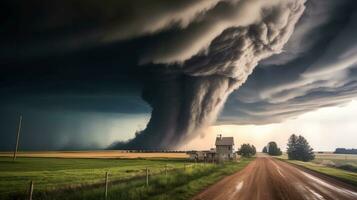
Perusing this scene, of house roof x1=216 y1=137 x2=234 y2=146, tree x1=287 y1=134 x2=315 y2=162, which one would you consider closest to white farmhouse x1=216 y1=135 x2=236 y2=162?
house roof x1=216 y1=137 x2=234 y2=146

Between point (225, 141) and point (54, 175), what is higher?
point (225, 141)

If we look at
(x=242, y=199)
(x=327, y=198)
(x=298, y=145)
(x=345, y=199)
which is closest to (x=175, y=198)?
(x=242, y=199)

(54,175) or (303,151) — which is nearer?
(54,175)

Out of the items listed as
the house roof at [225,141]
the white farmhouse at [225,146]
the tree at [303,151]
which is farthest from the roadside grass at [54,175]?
the tree at [303,151]

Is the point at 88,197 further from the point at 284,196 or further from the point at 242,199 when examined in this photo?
the point at 284,196

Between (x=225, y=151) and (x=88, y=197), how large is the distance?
103673 millimetres

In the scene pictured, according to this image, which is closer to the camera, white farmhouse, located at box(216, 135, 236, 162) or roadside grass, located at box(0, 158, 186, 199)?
roadside grass, located at box(0, 158, 186, 199)

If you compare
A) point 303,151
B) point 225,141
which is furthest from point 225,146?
point 303,151

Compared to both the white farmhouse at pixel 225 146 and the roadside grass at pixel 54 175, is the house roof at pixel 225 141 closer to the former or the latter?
the white farmhouse at pixel 225 146

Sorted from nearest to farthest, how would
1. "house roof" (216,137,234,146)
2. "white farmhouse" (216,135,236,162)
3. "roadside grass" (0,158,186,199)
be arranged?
1. "roadside grass" (0,158,186,199)
2. "white farmhouse" (216,135,236,162)
3. "house roof" (216,137,234,146)

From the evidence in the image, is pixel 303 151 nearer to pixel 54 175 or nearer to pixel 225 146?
pixel 225 146

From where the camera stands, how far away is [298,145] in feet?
415

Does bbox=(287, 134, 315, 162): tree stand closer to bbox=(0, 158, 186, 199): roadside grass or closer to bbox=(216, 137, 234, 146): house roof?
bbox=(216, 137, 234, 146): house roof

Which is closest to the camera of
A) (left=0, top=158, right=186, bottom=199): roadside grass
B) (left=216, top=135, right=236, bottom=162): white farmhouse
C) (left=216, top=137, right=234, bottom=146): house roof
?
(left=0, top=158, right=186, bottom=199): roadside grass
